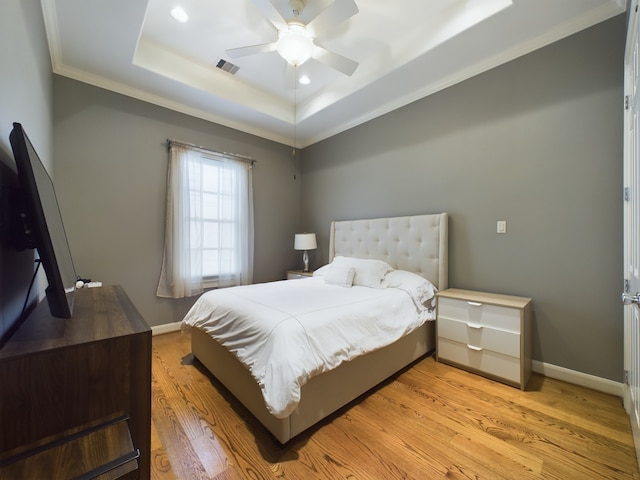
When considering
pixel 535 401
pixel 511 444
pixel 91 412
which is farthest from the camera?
pixel 535 401

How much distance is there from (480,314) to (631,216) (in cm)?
113

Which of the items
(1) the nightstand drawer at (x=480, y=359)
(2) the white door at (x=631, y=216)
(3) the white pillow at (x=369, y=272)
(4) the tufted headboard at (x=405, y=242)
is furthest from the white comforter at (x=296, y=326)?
(2) the white door at (x=631, y=216)

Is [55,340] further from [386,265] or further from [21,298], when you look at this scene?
[386,265]

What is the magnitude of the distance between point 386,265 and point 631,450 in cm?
199

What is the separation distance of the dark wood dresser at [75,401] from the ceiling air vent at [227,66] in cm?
299

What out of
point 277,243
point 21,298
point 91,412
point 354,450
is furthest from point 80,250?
point 354,450

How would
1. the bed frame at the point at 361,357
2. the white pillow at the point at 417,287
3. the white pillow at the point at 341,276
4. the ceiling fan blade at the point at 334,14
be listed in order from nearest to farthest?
the bed frame at the point at 361,357, the ceiling fan blade at the point at 334,14, the white pillow at the point at 417,287, the white pillow at the point at 341,276

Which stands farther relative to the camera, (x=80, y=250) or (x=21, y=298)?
(x=80, y=250)

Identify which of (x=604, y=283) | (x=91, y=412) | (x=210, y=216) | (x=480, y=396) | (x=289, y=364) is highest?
(x=210, y=216)

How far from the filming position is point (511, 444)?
1.54m

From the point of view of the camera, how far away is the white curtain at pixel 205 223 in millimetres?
3250

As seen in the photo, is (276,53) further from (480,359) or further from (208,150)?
(480,359)

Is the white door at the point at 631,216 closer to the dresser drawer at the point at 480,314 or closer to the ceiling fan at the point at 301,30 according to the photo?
the dresser drawer at the point at 480,314

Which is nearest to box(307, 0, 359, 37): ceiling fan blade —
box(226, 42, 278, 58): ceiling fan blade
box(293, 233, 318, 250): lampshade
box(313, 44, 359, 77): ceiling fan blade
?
box(313, 44, 359, 77): ceiling fan blade
